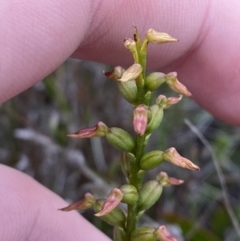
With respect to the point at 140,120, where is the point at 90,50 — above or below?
below

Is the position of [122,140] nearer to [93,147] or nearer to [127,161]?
[127,161]

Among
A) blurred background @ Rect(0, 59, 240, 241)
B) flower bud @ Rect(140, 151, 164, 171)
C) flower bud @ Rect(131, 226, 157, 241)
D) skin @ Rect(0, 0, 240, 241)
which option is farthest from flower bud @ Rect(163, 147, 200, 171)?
blurred background @ Rect(0, 59, 240, 241)

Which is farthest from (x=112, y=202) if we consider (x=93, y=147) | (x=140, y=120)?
(x=93, y=147)

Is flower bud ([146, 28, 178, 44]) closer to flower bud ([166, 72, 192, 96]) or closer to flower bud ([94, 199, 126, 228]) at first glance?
flower bud ([166, 72, 192, 96])

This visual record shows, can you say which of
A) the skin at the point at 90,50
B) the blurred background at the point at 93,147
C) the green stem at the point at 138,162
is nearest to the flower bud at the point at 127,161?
the green stem at the point at 138,162

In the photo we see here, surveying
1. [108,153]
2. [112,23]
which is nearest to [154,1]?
[112,23]

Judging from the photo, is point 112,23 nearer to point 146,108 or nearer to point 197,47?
point 197,47
